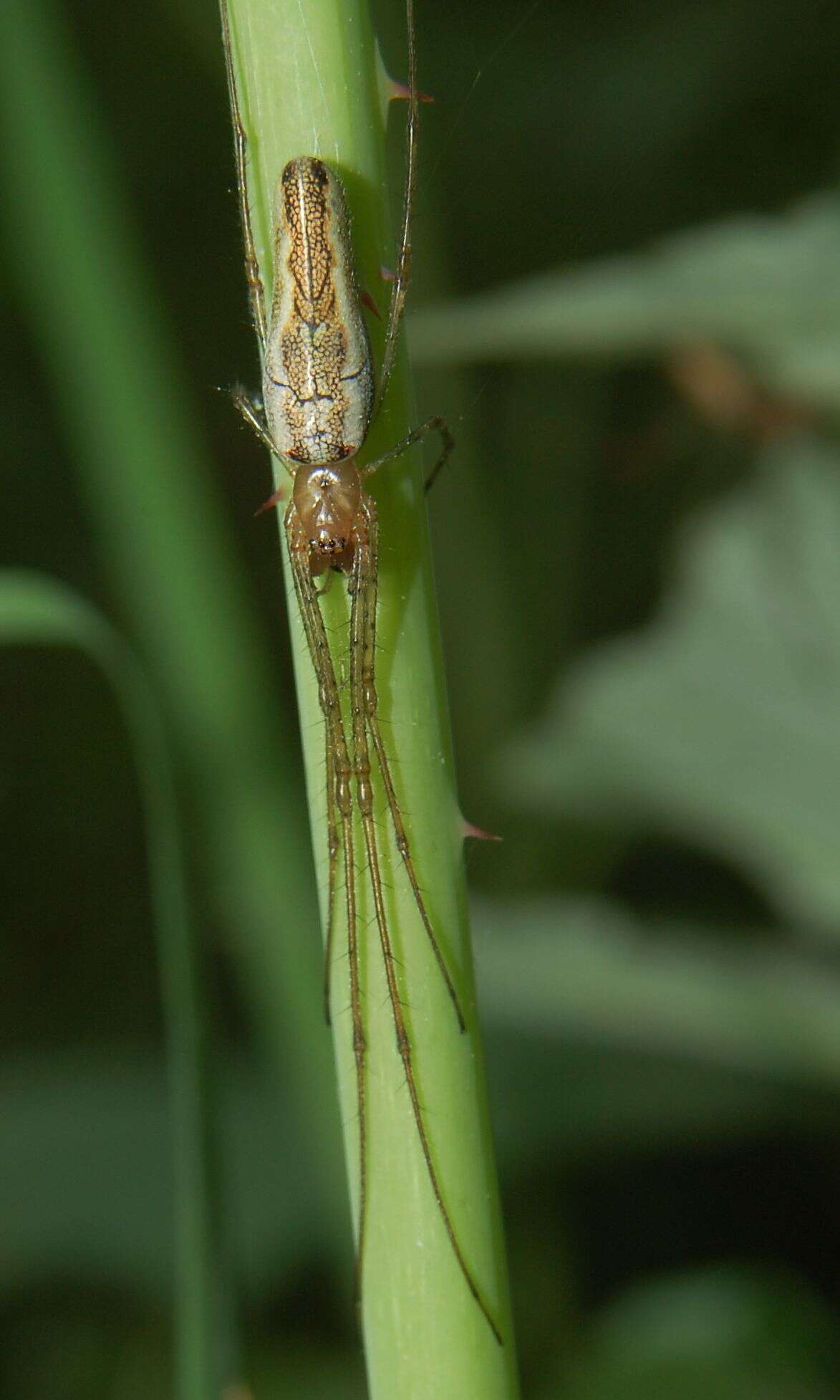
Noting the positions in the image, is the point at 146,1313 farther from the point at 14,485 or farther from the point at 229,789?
the point at 14,485

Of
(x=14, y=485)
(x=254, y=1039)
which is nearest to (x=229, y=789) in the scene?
(x=254, y=1039)

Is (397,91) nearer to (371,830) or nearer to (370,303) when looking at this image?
(370,303)

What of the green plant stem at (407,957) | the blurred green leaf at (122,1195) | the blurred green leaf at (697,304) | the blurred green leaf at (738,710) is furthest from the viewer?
the blurred green leaf at (122,1195)

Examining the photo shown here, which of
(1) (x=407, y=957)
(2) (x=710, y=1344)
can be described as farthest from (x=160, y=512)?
(2) (x=710, y=1344)

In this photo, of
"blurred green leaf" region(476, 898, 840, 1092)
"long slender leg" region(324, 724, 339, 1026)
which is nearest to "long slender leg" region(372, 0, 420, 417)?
"long slender leg" region(324, 724, 339, 1026)

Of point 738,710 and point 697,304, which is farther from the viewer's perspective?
point 738,710

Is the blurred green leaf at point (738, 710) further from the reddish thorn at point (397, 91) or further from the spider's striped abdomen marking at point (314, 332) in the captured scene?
the reddish thorn at point (397, 91)

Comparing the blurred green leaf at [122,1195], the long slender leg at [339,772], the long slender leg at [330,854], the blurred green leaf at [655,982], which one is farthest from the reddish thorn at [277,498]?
the blurred green leaf at [122,1195]
